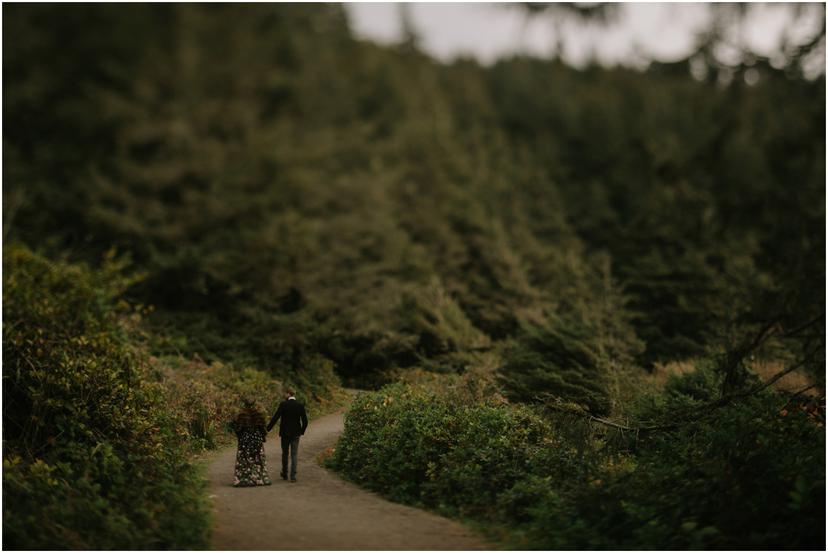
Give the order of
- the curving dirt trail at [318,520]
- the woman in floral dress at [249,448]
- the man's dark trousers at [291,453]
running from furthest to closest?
the man's dark trousers at [291,453], the woman in floral dress at [249,448], the curving dirt trail at [318,520]

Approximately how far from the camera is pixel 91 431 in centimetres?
975

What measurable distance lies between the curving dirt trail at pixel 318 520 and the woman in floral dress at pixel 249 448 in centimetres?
23

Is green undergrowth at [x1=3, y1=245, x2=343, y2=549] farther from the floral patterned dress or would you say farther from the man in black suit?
the man in black suit

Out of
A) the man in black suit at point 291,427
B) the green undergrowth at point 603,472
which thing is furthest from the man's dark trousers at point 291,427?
the green undergrowth at point 603,472

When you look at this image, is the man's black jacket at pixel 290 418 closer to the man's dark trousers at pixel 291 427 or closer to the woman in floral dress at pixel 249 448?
the man's dark trousers at pixel 291 427

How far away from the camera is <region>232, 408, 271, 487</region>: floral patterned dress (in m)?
10.8

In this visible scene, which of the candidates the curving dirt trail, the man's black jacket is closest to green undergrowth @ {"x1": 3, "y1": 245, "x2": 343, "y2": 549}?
the curving dirt trail

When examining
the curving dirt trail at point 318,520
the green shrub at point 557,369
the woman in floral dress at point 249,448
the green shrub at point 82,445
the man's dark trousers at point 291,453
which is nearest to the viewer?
the green shrub at point 82,445

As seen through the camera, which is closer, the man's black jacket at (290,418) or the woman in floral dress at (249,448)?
the woman in floral dress at (249,448)

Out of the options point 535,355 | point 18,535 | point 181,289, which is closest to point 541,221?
point 181,289

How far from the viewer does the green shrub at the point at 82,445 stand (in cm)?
762

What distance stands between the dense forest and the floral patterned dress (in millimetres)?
1051

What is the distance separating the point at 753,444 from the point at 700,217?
81.3 ft

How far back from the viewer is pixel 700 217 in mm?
30688
